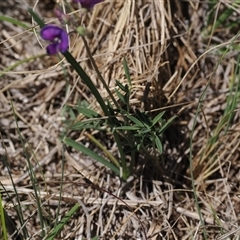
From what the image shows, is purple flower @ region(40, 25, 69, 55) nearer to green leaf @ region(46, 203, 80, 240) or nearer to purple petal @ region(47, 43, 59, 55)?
purple petal @ region(47, 43, 59, 55)

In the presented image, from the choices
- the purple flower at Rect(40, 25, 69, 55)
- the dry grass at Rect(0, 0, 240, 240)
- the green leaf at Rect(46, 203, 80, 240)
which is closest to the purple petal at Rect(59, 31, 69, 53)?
the purple flower at Rect(40, 25, 69, 55)

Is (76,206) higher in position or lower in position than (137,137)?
lower

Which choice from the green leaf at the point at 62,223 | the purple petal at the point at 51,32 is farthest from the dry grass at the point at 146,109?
the purple petal at the point at 51,32

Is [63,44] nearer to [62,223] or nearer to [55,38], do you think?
[55,38]

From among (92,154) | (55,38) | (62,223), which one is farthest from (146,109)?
(55,38)

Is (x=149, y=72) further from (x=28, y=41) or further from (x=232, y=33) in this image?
(x=28, y=41)

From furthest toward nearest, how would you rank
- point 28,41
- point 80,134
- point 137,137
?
point 28,41
point 80,134
point 137,137

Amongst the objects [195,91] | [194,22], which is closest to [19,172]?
[195,91]
